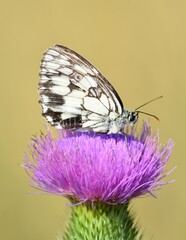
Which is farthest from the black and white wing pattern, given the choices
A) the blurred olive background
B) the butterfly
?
the blurred olive background

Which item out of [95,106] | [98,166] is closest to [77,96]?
[95,106]

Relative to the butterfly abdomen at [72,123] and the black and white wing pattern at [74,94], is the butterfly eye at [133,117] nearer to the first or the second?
the black and white wing pattern at [74,94]

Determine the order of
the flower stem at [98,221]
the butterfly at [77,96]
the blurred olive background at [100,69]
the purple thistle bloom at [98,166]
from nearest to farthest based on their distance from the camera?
the purple thistle bloom at [98,166], the flower stem at [98,221], the butterfly at [77,96], the blurred olive background at [100,69]

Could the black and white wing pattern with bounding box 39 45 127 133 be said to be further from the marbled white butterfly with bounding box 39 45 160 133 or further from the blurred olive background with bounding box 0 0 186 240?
the blurred olive background with bounding box 0 0 186 240

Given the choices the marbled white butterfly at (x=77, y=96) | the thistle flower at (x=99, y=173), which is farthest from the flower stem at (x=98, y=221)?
the marbled white butterfly at (x=77, y=96)

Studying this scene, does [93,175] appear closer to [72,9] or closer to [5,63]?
[5,63]

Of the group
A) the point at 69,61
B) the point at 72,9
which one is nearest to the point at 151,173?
the point at 69,61
